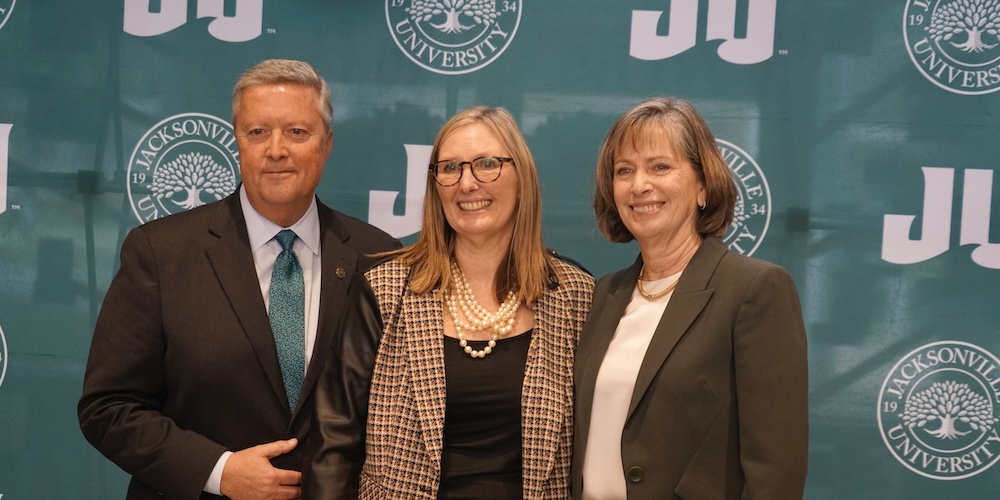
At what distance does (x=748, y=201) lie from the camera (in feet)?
11.3

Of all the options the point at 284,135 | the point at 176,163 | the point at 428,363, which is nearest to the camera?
the point at 428,363

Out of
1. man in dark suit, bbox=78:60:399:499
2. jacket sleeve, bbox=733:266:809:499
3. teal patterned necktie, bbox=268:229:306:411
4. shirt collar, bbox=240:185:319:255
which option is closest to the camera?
→ jacket sleeve, bbox=733:266:809:499

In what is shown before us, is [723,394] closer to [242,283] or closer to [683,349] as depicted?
[683,349]

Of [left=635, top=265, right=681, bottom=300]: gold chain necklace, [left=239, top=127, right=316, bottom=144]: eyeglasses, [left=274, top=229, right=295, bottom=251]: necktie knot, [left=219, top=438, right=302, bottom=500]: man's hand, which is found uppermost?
[left=239, top=127, right=316, bottom=144]: eyeglasses

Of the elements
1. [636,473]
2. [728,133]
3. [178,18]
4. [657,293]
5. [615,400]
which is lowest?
[636,473]

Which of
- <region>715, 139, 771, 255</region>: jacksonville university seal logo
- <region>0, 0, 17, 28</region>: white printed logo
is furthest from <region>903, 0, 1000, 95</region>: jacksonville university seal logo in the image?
<region>0, 0, 17, 28</region>: white printed logo

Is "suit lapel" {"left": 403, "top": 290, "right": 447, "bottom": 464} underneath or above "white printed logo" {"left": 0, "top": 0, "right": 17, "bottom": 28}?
underneath

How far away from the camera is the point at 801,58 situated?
3.46 meters

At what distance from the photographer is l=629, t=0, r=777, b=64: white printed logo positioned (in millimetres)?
3457

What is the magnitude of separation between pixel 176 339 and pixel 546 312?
102 cm

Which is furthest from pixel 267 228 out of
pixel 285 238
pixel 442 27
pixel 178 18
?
pixel 178 18

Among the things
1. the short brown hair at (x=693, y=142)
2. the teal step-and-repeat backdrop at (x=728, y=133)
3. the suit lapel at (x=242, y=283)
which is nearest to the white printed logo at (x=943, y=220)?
the teal step-and-repeat backdrop at (x=728, y=133)

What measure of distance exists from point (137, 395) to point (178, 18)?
1681 millimetres

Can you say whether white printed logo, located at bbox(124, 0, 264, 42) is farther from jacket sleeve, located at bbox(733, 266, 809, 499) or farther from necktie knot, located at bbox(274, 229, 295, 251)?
jacket sleeve, located at bbox(733, 266, 809, 499)
